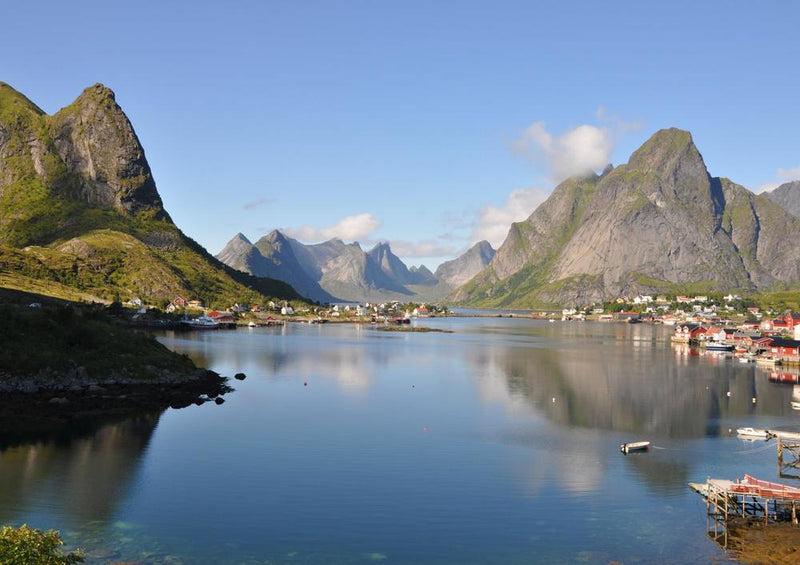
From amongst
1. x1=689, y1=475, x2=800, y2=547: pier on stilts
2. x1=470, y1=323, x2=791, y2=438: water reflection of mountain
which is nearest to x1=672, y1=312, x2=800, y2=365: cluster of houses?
x1=470, y1=323, x2=791, y2=438: water reflection of mountain

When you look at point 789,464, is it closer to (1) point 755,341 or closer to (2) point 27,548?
(2) point 27,548

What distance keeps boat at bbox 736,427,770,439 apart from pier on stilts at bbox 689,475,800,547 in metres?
23.0

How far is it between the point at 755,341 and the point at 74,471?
156747mm

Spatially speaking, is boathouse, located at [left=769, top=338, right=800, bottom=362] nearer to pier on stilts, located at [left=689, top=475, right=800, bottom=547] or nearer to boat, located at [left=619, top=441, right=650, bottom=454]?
boat, located at [left=619, top=441, right=650, bottom=454]

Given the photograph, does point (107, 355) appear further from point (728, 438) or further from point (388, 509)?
point (728, 438)

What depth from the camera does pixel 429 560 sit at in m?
37.0

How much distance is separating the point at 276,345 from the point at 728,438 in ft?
374

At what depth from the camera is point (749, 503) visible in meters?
45.7

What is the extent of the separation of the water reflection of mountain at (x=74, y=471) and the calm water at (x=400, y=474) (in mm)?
175

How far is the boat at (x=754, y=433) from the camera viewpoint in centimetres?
6700

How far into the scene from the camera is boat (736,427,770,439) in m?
67.0

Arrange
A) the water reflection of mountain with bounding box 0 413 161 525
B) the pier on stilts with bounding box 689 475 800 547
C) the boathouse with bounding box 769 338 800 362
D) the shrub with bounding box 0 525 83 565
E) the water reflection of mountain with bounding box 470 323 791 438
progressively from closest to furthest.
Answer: the shrub with bounding box 0 525 83 565
the water reflection of mountain with bounding box 0 413 161 525
the pier on stilts with bounding box 689 475 800 547
the water reflection of mountain with bounding box 470 323 791 438
the boathouse with bounding box 769 338 800 362

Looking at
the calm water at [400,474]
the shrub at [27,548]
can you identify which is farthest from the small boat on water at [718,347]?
the shrub at [27,548]

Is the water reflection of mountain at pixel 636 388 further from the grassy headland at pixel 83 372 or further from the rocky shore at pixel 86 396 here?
the grassy headland at pixel 83 372
